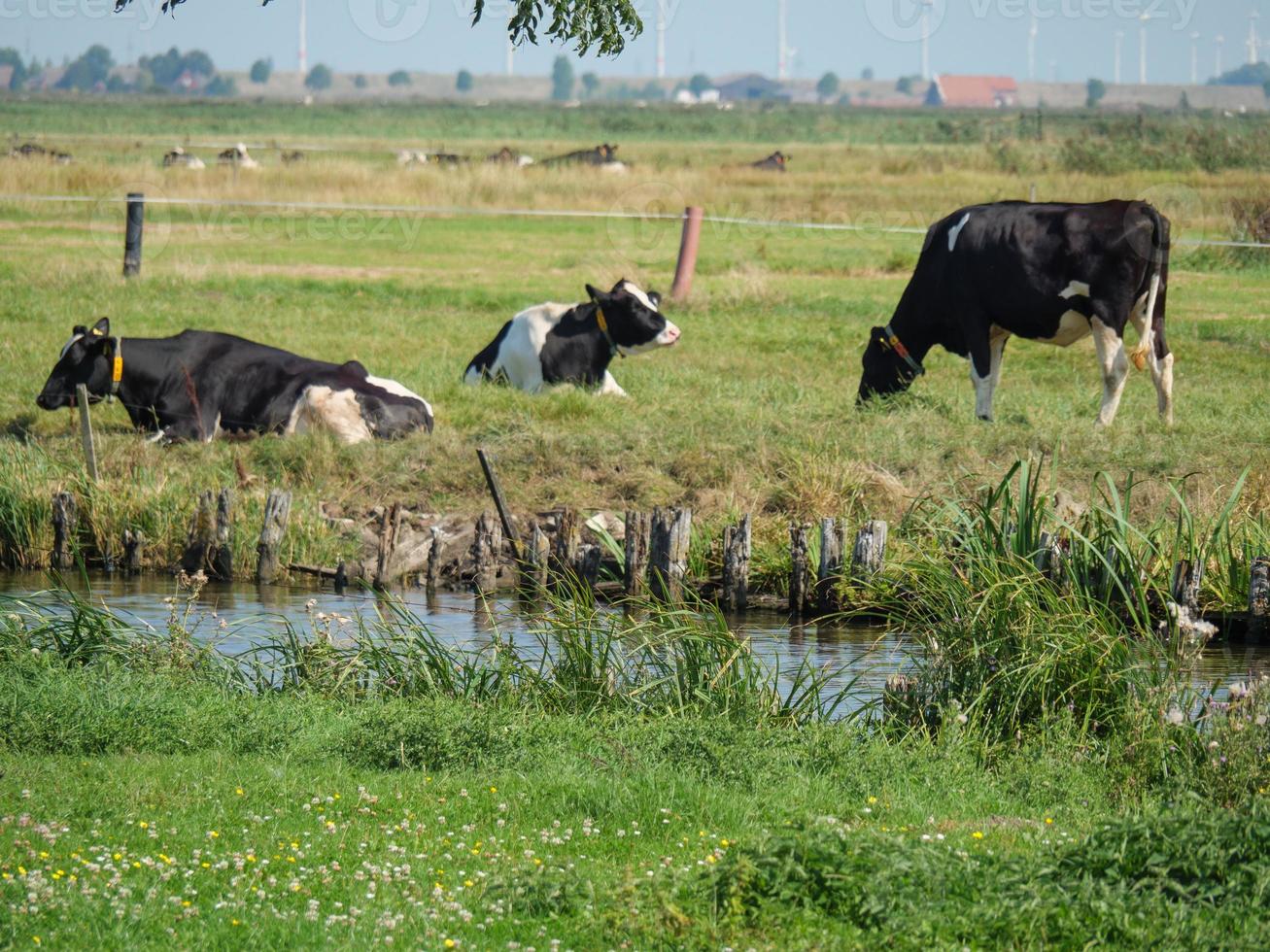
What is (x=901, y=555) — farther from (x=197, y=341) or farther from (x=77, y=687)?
(x=197, y=341)

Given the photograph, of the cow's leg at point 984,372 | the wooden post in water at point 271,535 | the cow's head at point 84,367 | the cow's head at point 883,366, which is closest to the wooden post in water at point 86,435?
the cow's head at point 84,367

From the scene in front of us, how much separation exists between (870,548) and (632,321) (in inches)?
238

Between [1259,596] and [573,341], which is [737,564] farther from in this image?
[573,341]

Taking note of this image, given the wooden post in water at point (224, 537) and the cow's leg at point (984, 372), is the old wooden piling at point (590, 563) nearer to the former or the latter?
the wooden post in water at point (224, 537)

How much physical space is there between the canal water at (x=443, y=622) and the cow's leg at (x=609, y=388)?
13.5ft

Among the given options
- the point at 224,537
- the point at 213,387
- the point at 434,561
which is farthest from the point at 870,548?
the point at 213,387

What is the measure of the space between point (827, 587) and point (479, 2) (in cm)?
418

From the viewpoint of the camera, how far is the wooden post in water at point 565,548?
1118 centimetres

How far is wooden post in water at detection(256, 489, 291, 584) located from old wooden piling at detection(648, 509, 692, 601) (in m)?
2.64

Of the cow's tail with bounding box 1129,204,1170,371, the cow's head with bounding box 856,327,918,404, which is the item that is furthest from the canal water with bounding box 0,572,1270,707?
the cow's head with bounding box 856,327,918,404

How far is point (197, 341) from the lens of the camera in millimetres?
14273

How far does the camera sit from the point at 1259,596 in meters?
10.1

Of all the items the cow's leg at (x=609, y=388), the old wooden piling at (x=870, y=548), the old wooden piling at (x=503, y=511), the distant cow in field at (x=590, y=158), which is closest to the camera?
the old wooden piling at (x=870, y=548)

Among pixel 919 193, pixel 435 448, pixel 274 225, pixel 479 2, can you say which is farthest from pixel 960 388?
pixel 919 193
